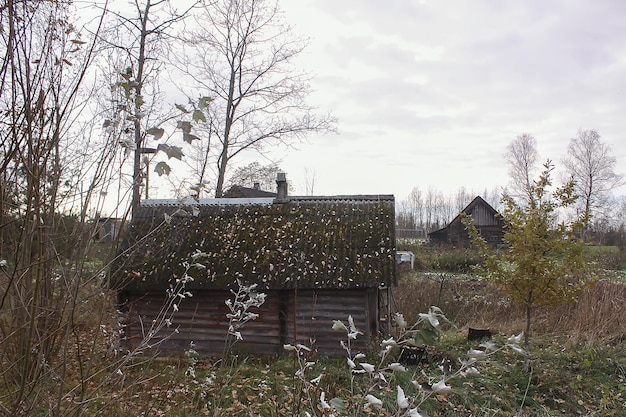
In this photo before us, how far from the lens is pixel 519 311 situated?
44.6 ft

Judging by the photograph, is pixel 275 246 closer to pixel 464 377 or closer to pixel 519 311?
pixel 464 377

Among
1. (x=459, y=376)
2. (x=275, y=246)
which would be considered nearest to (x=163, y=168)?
(x=459, y=376)

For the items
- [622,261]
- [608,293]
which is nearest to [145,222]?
[608,293]

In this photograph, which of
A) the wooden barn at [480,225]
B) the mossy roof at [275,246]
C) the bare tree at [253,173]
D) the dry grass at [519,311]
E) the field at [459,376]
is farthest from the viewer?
the wooden barn at [480,225]

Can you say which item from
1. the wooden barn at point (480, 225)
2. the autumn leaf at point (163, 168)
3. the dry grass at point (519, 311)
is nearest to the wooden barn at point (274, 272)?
the dry grass at point (519, 311)

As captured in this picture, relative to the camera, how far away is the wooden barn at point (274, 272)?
9719 millimetres

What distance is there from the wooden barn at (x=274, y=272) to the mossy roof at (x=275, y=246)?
2cm

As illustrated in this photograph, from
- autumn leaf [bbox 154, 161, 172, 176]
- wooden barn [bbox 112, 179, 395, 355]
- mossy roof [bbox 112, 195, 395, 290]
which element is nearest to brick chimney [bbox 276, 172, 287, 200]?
mossy roof [bbox 112, 195, 395, 290]

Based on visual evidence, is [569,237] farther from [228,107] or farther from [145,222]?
[228,107]

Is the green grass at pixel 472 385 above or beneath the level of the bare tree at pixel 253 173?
beneath

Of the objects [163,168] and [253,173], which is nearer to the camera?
[163,168]

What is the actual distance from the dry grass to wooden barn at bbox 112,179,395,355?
350cm

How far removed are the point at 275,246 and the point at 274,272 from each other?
779 millimetres

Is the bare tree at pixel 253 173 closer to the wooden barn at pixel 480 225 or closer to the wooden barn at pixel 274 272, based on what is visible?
the wooden barn at pixel 274 272
